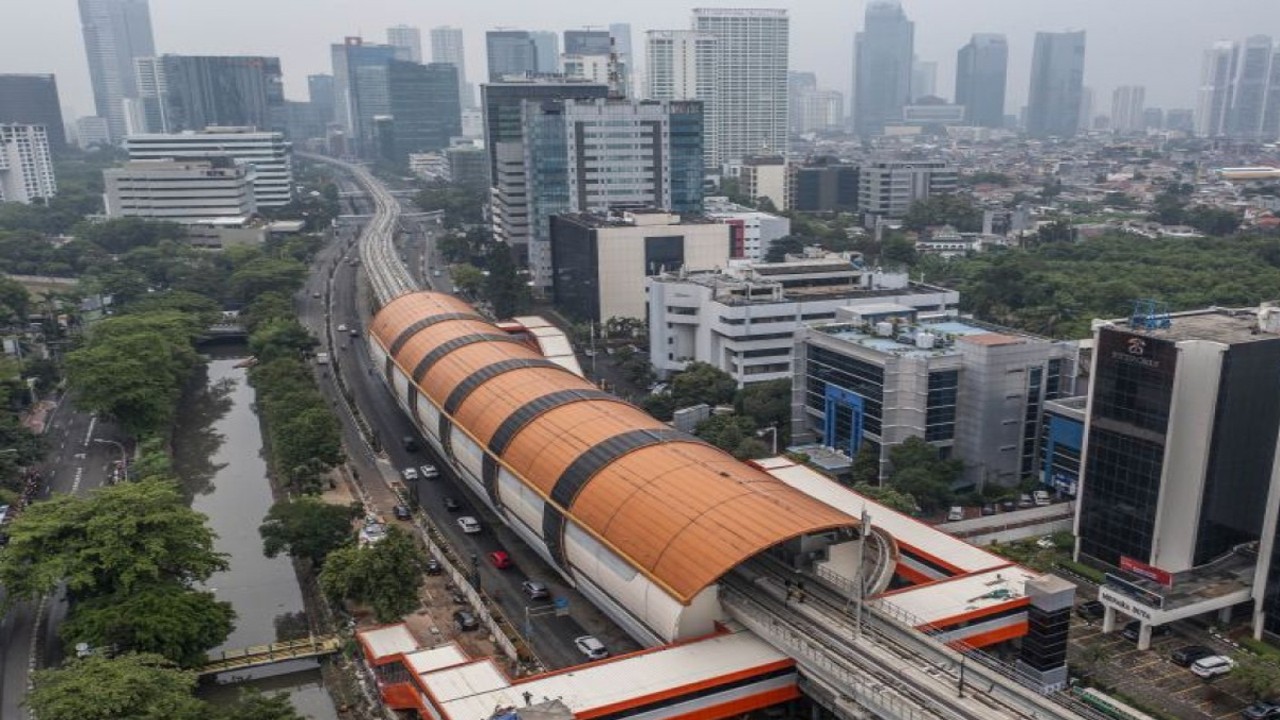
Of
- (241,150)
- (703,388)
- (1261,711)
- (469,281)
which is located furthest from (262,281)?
(1261,711)

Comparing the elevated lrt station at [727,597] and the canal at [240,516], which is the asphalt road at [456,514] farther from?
the canal at [240,516]

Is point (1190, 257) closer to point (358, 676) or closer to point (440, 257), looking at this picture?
point (440, 257)

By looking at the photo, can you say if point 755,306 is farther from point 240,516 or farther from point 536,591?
point 240,516

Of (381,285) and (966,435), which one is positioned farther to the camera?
(381,285)

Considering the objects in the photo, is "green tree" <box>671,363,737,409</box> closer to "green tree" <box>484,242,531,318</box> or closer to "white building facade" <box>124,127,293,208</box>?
"green tree" <box>484,242,531,318</box>

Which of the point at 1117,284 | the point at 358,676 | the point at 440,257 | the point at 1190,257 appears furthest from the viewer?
the point at 440,257

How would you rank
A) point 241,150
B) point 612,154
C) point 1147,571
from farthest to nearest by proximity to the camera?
point 241,150 → point 612,154 → point 1147,571

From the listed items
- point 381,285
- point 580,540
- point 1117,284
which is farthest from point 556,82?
point 580,540

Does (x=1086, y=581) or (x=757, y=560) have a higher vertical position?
(x=757, y=560)
